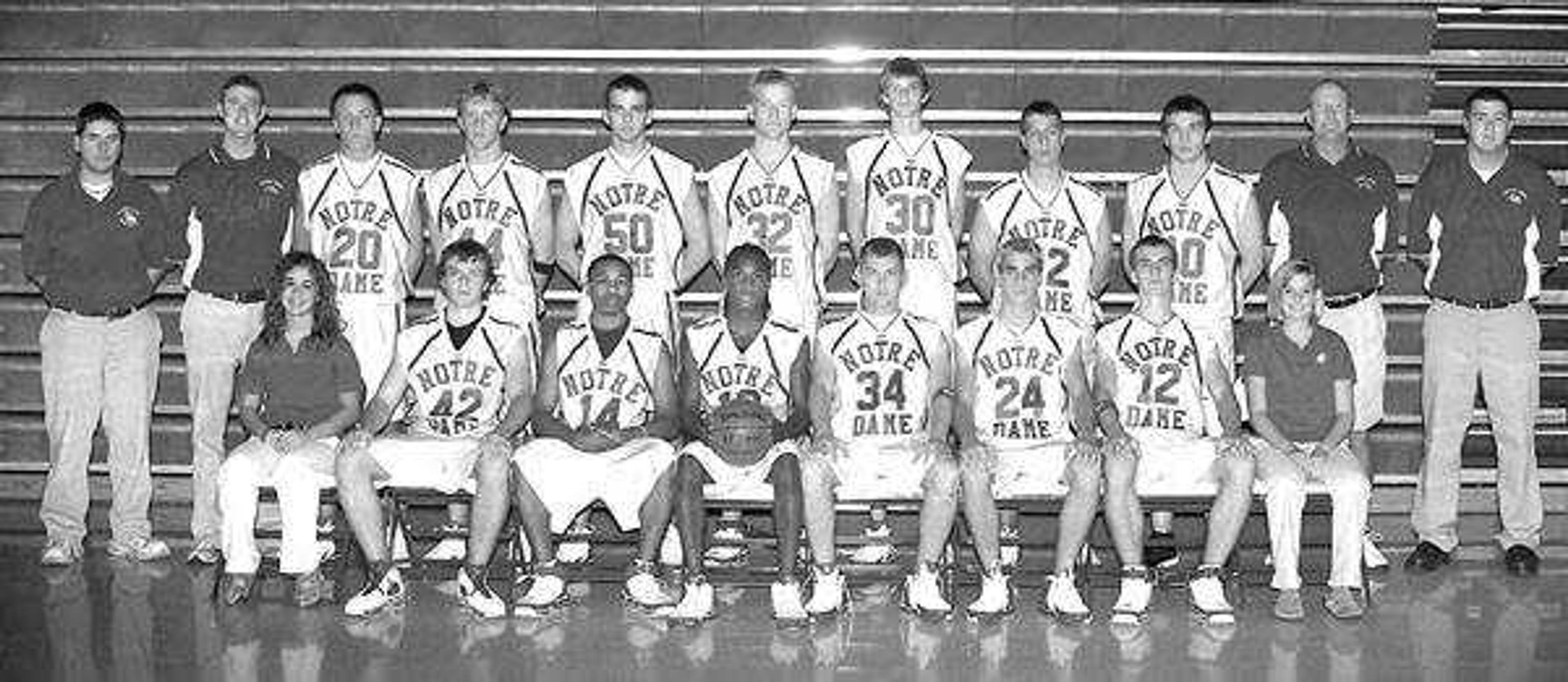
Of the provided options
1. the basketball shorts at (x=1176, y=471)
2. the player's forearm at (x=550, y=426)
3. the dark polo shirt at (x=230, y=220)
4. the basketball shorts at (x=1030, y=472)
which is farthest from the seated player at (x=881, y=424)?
the dark polo shirt at (x=230, y=220)

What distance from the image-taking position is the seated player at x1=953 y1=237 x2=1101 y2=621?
7844 millimetres

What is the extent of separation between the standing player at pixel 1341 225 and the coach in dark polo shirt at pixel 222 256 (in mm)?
4346

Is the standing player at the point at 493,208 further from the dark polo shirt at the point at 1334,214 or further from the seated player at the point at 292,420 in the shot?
the dark polo shirt at the point at 1334,214

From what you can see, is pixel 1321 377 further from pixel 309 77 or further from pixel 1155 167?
pixel 309 77

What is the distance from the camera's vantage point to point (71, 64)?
10148 mm

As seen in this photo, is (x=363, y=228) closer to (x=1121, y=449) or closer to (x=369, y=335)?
(x=369, y=335)

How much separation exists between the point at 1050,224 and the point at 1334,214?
1.22m

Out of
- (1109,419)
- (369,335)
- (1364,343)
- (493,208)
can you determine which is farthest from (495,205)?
(1364,343)

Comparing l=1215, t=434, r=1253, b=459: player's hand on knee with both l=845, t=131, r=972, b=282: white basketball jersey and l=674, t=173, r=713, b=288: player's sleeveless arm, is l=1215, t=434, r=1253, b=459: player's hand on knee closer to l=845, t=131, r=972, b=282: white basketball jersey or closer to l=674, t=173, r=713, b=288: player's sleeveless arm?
l=845, t=131, r=972, b=282: white basketball jersey

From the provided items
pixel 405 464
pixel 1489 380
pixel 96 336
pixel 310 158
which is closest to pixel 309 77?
pixel 310 158

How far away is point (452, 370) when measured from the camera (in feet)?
27.0

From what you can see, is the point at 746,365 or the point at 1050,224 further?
the point at 1050,224

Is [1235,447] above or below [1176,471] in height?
above

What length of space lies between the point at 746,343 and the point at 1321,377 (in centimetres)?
231
